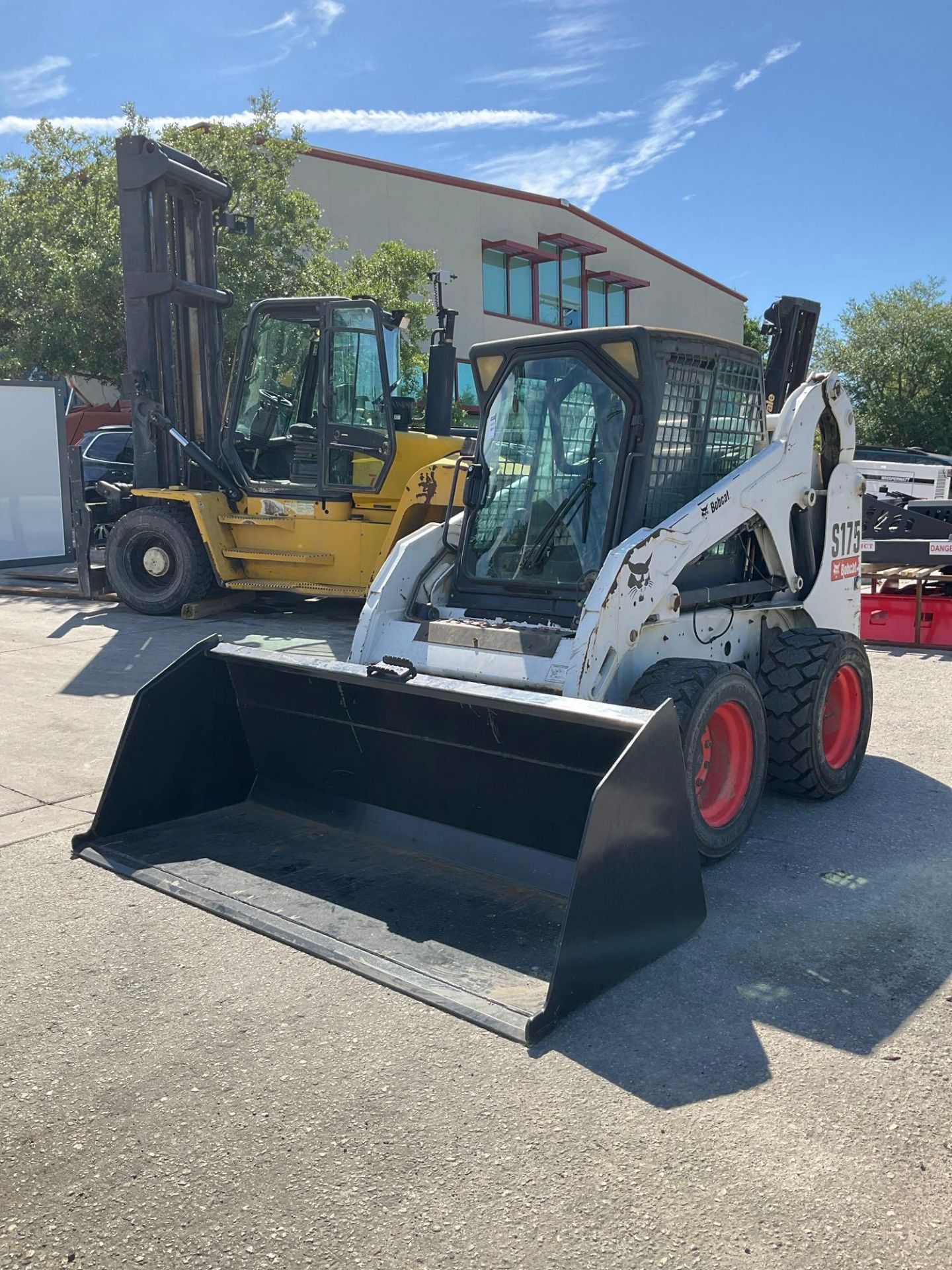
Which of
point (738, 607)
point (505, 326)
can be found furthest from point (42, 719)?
point (505, 326)

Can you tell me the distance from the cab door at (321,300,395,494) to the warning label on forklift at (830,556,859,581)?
500 centimetres

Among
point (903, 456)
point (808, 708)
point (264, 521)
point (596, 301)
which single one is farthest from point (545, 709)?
point (596, 301)

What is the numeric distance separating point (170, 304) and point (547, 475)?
24.2 ft

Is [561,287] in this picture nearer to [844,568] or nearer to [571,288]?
[571,288]

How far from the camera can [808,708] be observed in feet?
18.1

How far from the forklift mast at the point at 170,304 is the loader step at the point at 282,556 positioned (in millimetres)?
942

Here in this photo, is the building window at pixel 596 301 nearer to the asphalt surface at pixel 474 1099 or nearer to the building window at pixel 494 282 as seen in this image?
the building window at pixel 494 282

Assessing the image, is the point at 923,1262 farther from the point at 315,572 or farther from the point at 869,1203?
the point at 315,572

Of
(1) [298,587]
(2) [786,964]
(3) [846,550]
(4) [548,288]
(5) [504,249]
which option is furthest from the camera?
(4) [548,288]

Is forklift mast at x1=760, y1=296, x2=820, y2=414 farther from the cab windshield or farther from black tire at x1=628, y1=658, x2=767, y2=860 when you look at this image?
black tire at x1=628, y1=658, x2=767, y2=860

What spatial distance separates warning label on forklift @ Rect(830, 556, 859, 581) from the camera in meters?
6.43

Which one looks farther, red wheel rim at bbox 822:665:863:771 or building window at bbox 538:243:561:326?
building window at bbox 538:243:561:326

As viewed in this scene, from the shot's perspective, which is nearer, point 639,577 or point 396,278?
point 639,577

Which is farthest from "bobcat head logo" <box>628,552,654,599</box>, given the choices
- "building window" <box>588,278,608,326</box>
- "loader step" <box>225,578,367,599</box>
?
"building window" <box>588,278,608,326</box>
